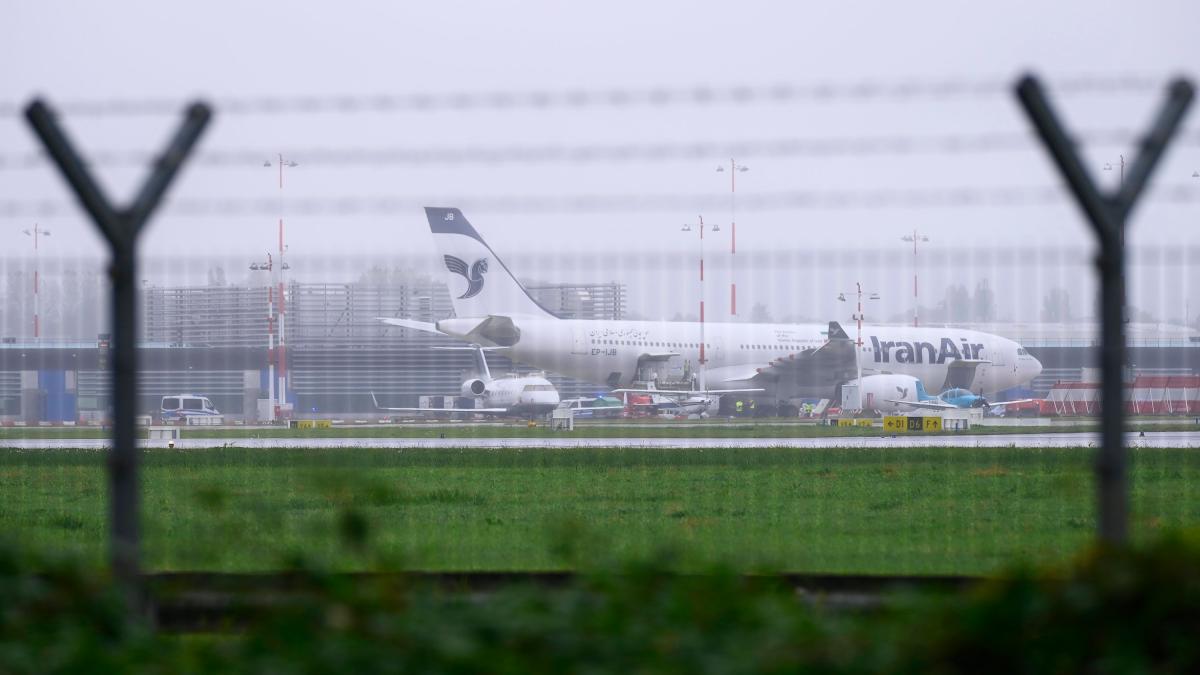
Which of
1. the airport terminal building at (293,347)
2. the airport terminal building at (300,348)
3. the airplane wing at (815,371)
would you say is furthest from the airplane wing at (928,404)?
the airport terminal building at (293,347)

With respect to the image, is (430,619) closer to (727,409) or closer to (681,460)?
(681,460)

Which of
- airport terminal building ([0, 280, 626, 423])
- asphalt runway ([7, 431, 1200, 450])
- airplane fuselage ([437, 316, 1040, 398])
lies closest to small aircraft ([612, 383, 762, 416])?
airplane fuselage ([437, 316, 1040, 398])

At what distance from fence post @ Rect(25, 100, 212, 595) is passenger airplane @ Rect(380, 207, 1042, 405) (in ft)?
10.0

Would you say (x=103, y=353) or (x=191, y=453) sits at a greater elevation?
(x=103, y=353)

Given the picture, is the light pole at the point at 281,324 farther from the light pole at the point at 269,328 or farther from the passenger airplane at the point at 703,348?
the passenger airplane at the point at 703,348

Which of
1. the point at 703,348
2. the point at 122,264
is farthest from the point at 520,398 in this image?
the point at 122,264

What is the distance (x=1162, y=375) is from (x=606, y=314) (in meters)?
5.87

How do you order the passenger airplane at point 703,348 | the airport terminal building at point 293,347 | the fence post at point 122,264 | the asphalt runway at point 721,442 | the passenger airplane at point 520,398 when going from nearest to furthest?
the fence post at point 122,264 → the airport terminal building at point 293,347 → the passenger airplane at point 703,348 → the asphalt runway at point 721,442 → the passenger airplane at point 520,398

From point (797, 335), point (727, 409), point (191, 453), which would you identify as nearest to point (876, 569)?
point (191, 453)

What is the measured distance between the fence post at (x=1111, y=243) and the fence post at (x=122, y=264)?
2276mm

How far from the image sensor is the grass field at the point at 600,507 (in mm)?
4176

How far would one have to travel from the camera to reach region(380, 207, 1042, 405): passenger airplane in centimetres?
893

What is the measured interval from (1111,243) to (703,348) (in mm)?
10857

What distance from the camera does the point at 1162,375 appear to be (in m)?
10.9
